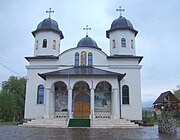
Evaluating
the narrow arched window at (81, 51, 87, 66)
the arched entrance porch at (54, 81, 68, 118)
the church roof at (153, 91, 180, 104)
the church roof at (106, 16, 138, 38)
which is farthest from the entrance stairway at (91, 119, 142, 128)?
the church roof at (106, 16, 138, 38)

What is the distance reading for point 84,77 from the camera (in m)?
22.2

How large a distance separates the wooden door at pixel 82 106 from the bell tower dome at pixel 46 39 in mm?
6599

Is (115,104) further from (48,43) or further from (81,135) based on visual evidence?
(48,43)

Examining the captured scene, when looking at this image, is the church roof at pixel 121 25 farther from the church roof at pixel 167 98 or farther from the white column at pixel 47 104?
the church roof at pixel 167 98

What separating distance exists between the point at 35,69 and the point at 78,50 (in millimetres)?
5197

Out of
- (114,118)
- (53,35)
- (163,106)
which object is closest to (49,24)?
(53,35)

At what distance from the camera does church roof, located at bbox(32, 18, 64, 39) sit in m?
27.6

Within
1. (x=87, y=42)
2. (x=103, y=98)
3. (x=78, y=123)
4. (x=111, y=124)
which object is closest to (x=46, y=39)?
(x=87, y=42)

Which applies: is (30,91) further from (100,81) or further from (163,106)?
(163,106)

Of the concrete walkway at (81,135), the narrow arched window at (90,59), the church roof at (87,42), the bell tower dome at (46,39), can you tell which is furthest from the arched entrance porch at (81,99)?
the concrete walkway at (81,135)

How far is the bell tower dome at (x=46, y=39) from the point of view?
90.0 ft

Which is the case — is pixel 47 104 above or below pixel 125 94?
below

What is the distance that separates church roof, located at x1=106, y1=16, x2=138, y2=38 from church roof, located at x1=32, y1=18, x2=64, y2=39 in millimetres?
6130

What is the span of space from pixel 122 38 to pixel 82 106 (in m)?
9.35
